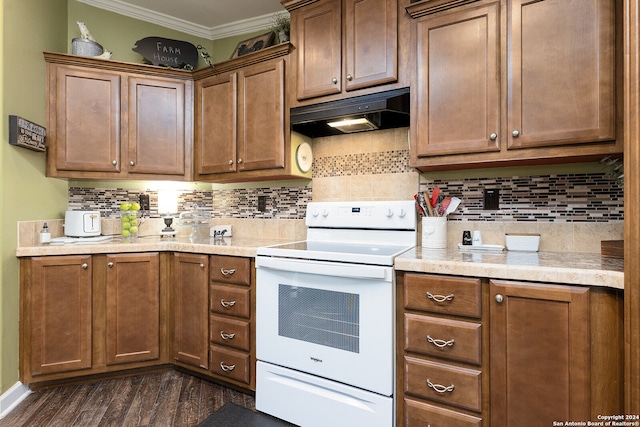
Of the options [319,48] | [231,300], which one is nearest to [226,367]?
[231,300]

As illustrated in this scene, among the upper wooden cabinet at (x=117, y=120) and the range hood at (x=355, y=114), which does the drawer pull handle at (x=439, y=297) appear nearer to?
the range hood at (x=355, y=114)

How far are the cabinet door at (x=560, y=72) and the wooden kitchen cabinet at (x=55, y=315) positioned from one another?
8.44ft

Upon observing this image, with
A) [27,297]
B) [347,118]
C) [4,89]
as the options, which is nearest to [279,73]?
[347,118]

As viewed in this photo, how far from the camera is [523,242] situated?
1.78 metres

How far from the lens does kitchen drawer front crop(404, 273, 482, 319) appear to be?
140cm

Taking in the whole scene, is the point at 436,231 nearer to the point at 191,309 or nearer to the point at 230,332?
the point at 230,332

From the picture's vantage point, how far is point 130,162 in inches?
97.5

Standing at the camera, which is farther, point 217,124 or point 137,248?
point 217,124

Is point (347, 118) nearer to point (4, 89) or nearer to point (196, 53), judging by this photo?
point (196, 53)

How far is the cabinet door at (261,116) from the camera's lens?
2234mm

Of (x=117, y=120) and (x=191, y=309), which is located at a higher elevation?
(x=117, y=120)

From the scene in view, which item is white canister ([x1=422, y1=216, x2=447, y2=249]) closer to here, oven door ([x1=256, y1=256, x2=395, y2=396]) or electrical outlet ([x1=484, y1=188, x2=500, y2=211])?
electrical outlet ([x1=484, y1=188, x2=500, y2=211])

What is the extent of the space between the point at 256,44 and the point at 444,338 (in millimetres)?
2327

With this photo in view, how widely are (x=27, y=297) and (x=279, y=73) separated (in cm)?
205
